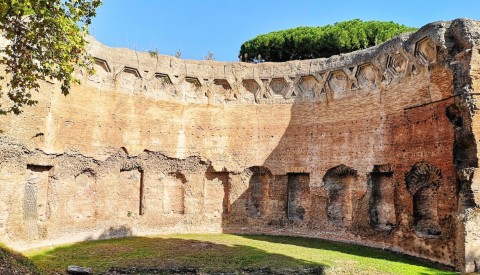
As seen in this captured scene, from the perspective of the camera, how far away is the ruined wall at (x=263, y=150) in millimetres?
12820

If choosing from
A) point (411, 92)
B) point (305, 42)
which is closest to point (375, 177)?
point (411, 92)

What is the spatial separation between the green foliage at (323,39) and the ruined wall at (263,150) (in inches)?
315

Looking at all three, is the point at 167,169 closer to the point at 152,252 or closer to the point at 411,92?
the point at 152,252

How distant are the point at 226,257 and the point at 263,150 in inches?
278

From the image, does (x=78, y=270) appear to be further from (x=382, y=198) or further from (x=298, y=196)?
(x=382, y=198)

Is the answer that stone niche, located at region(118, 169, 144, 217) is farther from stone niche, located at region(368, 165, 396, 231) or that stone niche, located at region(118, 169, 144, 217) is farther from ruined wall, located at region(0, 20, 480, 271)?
stone niche, located at region(368, 165, 396, 231)

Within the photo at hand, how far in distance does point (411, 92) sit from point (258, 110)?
684 cm

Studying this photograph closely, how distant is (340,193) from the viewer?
17469mm

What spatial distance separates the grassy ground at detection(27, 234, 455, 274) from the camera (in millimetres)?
11242

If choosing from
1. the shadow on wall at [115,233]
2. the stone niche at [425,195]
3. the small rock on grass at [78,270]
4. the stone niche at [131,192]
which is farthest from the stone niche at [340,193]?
the small rock on grass at [78,270]

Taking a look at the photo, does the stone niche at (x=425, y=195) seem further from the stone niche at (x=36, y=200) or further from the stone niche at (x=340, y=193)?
the stone niche at (x=36, y=200)

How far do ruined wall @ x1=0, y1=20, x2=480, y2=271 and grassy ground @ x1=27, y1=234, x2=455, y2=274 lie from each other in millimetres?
1165

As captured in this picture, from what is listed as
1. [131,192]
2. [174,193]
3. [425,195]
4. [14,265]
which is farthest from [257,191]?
[14,265]

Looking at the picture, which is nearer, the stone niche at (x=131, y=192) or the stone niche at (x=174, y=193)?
the stone niche at (x=131, y=192)
